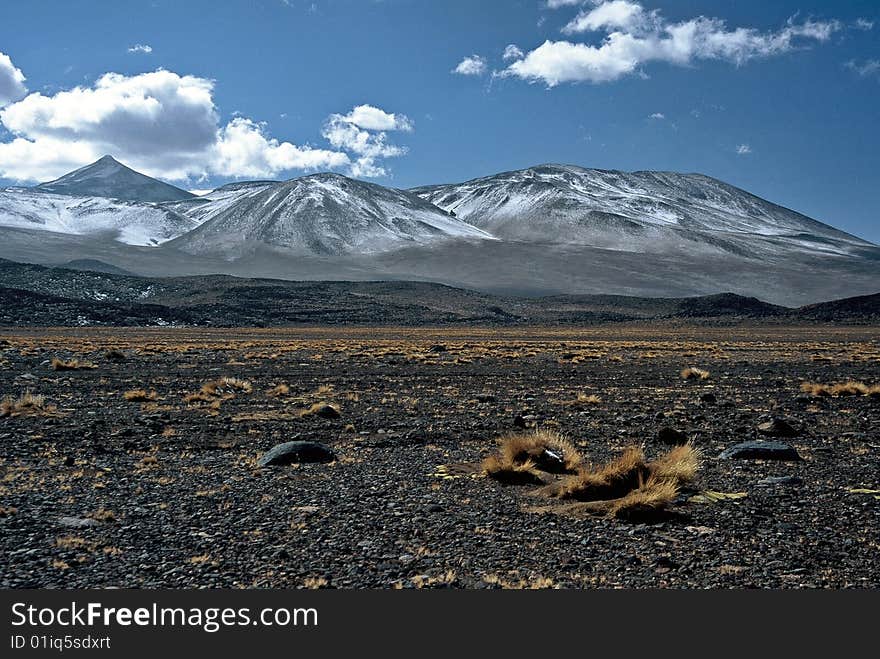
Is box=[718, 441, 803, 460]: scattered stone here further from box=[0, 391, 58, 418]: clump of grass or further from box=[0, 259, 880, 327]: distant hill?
box=[0, 259, 880, 327]: distant hill

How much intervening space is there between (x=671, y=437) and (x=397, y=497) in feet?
18.8

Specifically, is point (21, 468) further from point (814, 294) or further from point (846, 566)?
point (814, 294)

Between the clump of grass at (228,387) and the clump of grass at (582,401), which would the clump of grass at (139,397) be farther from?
the clump of grass at (582,401)

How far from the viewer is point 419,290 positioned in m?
133

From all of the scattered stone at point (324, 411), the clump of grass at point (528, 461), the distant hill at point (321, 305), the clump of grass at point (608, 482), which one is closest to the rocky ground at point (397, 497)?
the scattered stone at point (324, 411)

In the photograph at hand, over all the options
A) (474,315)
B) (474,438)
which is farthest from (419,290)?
(474,438)

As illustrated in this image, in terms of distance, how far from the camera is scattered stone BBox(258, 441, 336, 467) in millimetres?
9523

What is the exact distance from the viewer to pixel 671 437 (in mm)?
11445

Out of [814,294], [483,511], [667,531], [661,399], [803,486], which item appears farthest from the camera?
[814,294]

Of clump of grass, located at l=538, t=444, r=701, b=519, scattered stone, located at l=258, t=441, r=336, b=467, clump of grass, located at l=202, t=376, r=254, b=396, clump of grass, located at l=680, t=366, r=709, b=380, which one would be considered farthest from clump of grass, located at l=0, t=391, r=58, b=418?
clump of grass, located at l=680, t=366, r=709, b=380

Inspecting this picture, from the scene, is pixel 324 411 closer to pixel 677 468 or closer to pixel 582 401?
pixel 582 401

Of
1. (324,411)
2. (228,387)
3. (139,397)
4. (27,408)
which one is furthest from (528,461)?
(228,387)

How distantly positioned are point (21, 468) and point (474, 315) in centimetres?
10042

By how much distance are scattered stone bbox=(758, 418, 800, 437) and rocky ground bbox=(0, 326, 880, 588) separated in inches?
2.8
